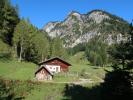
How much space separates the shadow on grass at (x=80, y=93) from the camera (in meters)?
44.2

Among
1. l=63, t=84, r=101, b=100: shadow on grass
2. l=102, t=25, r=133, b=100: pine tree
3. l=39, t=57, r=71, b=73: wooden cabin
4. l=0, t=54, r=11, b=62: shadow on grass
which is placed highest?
l=0, t=54, r=11, b=62: shadow on grass

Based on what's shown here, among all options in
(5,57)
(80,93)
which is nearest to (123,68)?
(80,93)

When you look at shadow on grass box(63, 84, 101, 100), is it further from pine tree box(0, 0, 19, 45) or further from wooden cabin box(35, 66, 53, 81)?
pine tree box(0, 0, 19, 45)

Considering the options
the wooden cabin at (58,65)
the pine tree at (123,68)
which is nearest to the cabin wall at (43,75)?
the wooden cabin at (58,65)

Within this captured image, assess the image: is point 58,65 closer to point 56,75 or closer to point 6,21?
point 56,75

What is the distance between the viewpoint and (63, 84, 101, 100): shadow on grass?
4422cm

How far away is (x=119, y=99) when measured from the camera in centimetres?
2753

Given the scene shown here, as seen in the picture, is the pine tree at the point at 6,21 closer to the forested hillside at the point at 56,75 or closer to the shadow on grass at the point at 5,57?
the forested hillside at the point at 56,75

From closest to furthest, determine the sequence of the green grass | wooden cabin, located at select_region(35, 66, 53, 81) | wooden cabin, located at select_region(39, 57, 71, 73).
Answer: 1. the green grass
2. wooden cabin, located at select_region(35, 66, 53, 81)
3. wooden cabin, located at select_region(39, 57, 71, 73)

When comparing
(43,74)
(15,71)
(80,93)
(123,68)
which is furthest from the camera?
(15,71)

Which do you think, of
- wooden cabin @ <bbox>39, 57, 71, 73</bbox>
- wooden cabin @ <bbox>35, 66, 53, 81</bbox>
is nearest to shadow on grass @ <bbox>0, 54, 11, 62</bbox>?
wooden cabin @ <bbox>39, 57, 71, 73</bbox>

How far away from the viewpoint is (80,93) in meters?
48.0

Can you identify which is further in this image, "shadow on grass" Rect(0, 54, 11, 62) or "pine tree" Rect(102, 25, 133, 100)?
"shadow on grass" Rect(0, 54, 11, 62)

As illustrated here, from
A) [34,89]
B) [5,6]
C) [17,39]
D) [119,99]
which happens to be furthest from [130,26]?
[5,6]
